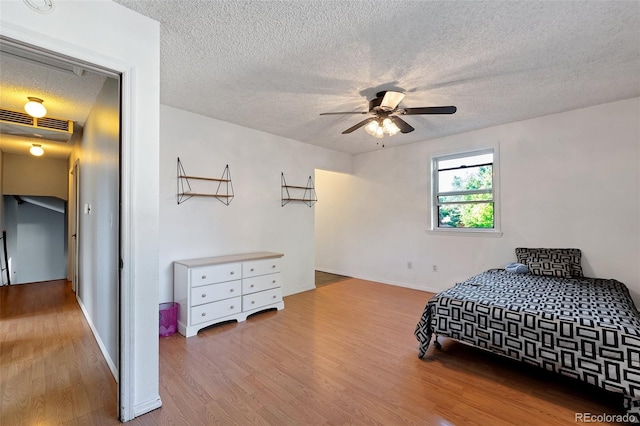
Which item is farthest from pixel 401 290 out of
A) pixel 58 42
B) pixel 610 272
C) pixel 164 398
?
pixel 58 42

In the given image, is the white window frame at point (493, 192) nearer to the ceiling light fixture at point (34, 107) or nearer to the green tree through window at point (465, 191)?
the green tree through window at point (465, 191)

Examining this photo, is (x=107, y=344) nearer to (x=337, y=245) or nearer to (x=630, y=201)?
(x=337, y=245)

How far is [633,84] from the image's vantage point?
2844mm

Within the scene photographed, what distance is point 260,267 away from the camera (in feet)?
12.0

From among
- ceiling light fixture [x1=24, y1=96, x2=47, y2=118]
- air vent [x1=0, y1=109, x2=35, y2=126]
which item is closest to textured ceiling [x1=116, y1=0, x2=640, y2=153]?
ceiling light fixture [x1=24, y1=96, x2=47, y2=118]

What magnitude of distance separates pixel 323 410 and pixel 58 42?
2632 millimetres

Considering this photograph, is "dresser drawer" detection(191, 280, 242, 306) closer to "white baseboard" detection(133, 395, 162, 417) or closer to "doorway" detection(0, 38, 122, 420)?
"doorway" detection(0, 38, 122, 420)

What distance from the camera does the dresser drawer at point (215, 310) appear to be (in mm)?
3049

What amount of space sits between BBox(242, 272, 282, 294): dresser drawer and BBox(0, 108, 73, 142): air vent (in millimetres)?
2972

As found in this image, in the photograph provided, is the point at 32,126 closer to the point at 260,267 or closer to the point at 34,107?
the point at 34,107

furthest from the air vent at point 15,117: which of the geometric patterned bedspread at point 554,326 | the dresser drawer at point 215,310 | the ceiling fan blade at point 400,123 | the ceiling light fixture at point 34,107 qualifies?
the geometric patterned bedspread at point 554,326

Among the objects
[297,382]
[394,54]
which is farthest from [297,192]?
[297,382]

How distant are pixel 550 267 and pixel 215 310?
4.01 m

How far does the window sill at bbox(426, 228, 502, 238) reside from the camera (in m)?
4.14
